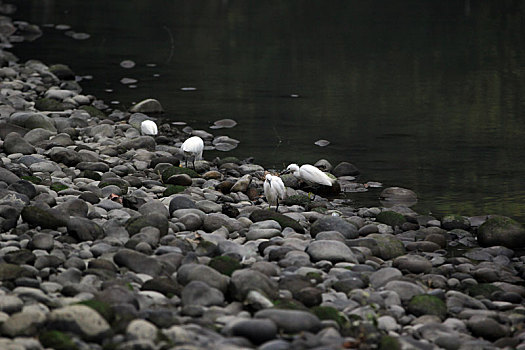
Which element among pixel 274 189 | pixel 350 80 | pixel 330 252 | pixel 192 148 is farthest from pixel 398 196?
pixel 350 80

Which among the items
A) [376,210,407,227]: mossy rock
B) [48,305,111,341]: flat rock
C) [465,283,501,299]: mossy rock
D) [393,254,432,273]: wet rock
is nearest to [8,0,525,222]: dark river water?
[376,210,407,227]: mossy rock

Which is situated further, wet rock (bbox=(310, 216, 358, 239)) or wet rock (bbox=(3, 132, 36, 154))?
wet rock (bbox=(3, 132, 36, 154))

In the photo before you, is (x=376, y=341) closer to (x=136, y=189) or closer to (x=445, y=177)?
(x=136, y=189)

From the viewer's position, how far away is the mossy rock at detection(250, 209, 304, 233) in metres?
9.46

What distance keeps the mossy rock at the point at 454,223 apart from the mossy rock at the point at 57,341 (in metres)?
5.84

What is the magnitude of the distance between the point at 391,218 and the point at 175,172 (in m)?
3.06

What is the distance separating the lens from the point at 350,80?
851 inches

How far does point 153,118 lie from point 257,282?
1023cm

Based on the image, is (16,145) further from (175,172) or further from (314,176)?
(314,176)

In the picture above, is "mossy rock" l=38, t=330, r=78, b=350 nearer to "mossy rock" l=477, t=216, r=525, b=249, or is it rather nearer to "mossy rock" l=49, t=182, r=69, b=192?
"mossy rock" l=49, t=182, r=69, b=192

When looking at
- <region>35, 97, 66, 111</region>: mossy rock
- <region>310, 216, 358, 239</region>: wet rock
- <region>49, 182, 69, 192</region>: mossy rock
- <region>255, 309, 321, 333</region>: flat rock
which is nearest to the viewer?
<region>255, 309, 321, 333</region>: flat rock

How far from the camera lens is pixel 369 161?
45.0 ft

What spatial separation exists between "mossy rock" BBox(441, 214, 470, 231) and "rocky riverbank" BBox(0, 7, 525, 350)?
0.06 feet

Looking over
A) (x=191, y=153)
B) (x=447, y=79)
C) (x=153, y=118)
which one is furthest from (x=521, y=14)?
(x=191, y=153)
